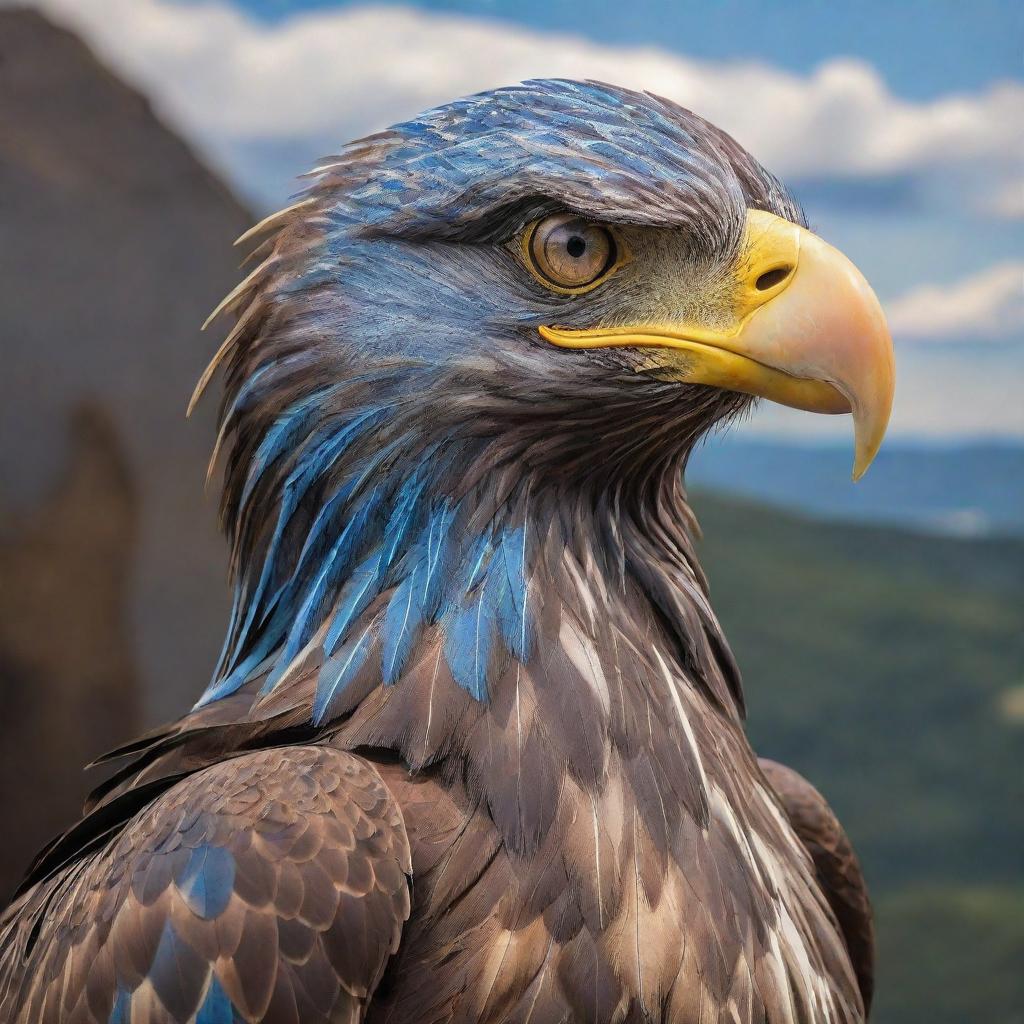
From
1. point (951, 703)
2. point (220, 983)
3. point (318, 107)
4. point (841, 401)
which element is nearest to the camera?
point (220, 983)

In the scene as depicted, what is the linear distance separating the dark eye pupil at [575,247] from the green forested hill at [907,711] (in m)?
4.36

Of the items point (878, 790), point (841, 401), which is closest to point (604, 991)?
point (841, 401)

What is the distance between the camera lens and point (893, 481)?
229 inches

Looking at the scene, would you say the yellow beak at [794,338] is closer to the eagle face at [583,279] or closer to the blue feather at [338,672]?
the eagle face at [583,279]

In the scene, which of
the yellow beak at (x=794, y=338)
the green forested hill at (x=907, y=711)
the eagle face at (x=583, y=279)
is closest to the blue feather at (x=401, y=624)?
the eagle face at (x=583, y=279)

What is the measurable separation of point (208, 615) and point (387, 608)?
2.62 metres

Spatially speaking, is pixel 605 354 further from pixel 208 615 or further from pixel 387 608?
pixel 208 615

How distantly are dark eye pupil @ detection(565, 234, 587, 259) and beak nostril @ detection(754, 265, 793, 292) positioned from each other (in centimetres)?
22

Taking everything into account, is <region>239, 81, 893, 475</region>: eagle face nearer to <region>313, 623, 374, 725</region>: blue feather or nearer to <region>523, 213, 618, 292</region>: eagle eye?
<region>523, 213, 618, 292</region>: eagle eye

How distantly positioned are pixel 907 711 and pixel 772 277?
15.2 feet

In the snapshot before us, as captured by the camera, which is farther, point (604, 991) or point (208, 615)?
point (208, 615)

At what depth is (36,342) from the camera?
149 inches

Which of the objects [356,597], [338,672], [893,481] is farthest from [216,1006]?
[893,481]

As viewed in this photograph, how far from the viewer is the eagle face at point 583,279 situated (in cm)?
148
